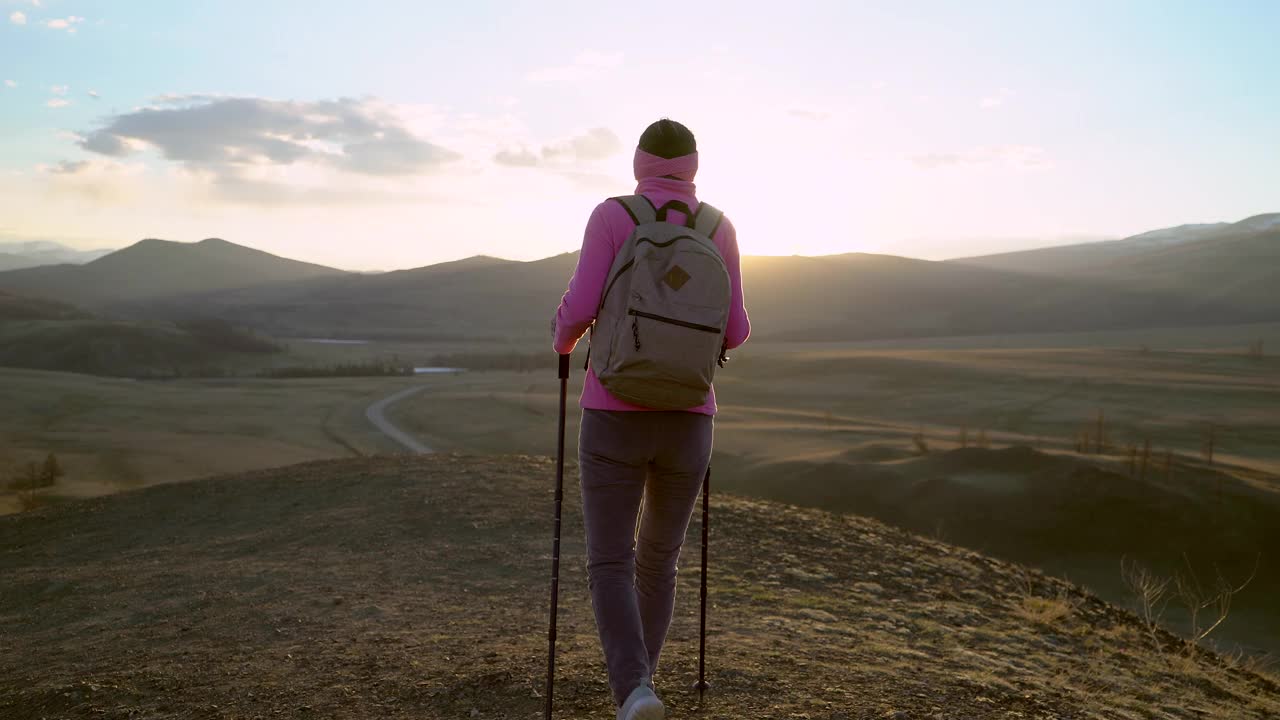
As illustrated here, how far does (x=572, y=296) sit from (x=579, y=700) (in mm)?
1944

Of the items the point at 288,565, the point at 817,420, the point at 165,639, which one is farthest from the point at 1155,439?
the point at 165,639

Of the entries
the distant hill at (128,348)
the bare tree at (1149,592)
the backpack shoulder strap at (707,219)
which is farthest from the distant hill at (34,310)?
the backpack shoulder strap at (707,219)

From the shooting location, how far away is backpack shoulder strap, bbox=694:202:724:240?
336 cm

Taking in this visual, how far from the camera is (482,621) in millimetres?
6059

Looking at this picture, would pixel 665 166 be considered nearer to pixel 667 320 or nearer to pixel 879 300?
pixel 667 320

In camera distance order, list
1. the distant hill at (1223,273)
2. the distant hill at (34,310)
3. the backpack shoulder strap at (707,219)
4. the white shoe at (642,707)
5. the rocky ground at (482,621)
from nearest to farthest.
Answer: the white shoe at (642,707) → the backpack shoulder strap at (707,219) → the rocky ground at (482,621) → the distant hill at (34,310) → the distant hill at (1223,273)

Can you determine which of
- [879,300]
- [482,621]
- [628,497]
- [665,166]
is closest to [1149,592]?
[482,621]

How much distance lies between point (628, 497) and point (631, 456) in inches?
6.5

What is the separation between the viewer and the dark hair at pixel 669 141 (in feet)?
11.1

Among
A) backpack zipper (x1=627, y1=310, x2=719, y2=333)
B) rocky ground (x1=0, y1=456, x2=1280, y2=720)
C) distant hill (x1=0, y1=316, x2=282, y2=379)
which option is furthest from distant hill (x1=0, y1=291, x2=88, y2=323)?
backpack zipper (x1=627, y1=310, x2=719, y2=333)

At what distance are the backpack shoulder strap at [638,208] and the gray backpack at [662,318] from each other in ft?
0.15

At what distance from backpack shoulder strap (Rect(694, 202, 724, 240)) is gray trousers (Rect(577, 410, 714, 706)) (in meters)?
0.64

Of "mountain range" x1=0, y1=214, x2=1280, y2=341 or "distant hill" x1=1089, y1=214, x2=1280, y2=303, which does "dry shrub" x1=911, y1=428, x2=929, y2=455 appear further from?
"distant hill" x1=1089, y1=214, x2=1280, y2=303

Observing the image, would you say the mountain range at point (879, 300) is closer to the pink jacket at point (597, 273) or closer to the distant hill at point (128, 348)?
the distant hill at point (128, 348)
